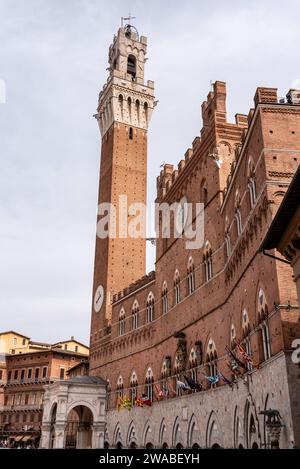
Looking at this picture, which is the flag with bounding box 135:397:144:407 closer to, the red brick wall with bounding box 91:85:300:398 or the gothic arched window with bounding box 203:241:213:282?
the red brick wall with bounding box 91:85:300:398

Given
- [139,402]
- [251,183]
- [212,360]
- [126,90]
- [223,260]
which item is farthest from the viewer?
[126,90]

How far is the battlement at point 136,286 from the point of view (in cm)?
3212

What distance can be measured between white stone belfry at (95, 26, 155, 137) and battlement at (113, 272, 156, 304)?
1818 centimetres

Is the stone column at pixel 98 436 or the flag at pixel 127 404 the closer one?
the flag at pixel 127 404

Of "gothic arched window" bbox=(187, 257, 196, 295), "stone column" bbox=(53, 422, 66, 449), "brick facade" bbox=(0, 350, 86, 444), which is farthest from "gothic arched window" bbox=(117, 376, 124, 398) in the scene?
"brick facade" bbox=(0, 350, 86, 444)

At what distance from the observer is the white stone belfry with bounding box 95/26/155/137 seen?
157ft

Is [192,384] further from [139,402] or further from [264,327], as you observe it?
[139,402]

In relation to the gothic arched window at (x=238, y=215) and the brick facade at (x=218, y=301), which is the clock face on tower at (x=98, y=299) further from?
the gothic arched window at (x=238, y=215)

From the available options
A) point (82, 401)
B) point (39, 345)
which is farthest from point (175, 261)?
point (39, 345)

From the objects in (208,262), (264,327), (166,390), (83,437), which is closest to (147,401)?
(166,390)

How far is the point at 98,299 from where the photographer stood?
40.9 m

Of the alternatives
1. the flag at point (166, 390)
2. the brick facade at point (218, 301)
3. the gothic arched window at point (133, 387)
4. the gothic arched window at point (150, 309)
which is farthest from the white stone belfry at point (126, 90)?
the flag at point (166, 390)

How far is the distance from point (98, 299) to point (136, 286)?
7.36 meters

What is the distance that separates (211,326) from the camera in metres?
21.2
